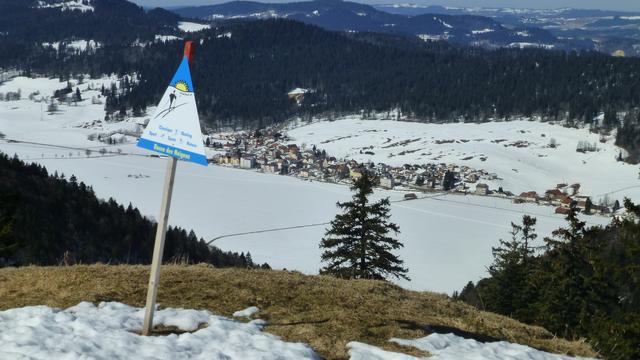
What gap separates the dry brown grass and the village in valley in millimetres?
111356

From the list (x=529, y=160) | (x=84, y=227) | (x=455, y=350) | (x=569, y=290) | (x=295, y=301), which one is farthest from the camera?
(x=529, y=160)

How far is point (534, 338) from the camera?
12500mm

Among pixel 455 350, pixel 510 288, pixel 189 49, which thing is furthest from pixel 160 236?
pixel 510 288

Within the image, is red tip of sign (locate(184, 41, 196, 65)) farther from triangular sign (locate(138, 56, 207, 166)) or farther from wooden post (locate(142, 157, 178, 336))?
wooden post (locate(142, 157, 178, 336))

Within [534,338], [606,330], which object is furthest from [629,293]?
[534,338]

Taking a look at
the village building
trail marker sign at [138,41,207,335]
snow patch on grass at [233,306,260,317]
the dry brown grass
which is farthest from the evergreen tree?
the village building

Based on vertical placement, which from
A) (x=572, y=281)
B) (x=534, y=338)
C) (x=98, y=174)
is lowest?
(x=98, y=174)

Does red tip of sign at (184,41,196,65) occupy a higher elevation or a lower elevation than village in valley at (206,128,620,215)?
higher

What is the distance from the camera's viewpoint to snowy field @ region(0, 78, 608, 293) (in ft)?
256

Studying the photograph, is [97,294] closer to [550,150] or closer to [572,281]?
[572,281]

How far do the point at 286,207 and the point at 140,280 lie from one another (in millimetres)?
98473

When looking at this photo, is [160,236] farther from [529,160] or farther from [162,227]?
[529,160]

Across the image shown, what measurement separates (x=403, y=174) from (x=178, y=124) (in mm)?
148628

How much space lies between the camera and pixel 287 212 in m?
107
